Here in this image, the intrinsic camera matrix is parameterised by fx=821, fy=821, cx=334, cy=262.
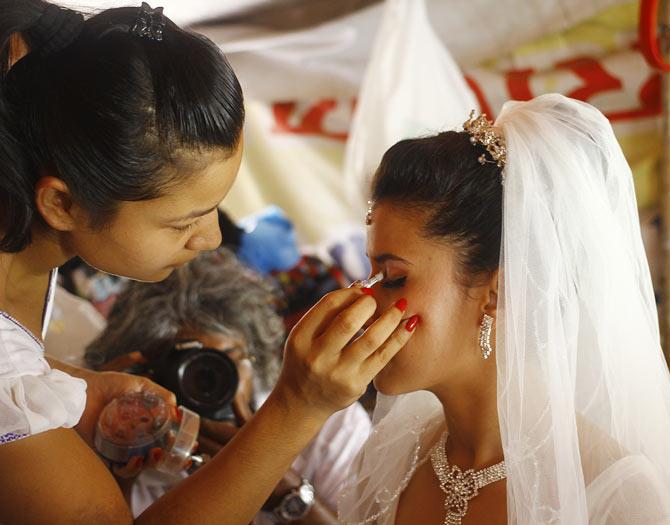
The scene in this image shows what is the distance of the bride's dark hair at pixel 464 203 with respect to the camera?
1499 millimetres

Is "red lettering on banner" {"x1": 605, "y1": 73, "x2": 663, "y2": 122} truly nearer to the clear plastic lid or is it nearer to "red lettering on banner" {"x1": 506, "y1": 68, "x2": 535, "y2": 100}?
"red lettering on banner" {"x1": 506, "y1": 68, "x2": 535, "y2": 100}

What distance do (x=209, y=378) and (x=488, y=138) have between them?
962 millimetres

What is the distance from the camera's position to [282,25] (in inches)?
130

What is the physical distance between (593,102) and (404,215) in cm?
163

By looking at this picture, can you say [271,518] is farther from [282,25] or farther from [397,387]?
[282,25]

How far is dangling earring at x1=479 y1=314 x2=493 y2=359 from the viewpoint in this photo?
1510mm

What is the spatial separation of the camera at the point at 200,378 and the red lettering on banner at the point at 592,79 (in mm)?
1648

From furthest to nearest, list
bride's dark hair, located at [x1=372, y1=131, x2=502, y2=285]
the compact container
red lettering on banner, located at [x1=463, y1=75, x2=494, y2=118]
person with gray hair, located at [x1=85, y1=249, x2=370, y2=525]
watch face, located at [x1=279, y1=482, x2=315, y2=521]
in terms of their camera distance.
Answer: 1. red lettering on banner, located at [x1=463, y1=75, x2=494, y2=118]
2. person with gray hair, located at [x1=85, y1=249, x2=370, y2=525]
3. watch face, located at [x1=279, y1=482, x2=315, y2=521]
4. the compact container
5. bride's dark hair, located at [x1=372, y1=131, x2=502, y2=285]

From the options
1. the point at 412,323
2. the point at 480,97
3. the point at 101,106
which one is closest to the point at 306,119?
the point at 480,97

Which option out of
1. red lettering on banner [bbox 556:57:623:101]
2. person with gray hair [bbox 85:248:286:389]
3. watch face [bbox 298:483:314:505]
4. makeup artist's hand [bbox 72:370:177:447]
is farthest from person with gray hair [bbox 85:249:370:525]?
red lettering on banner [bbox 556:57:623:101]

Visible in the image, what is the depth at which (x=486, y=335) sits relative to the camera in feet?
4.98

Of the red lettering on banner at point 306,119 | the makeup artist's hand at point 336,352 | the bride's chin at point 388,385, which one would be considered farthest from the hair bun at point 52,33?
the red lettering on banner at point 306,119

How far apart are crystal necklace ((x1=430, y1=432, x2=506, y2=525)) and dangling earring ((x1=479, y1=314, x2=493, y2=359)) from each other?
216mm

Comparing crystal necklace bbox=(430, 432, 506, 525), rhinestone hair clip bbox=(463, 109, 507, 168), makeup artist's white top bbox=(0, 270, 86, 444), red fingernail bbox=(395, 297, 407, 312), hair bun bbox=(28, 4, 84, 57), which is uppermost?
hair bun bbox=(28, 4, 84, 57)
